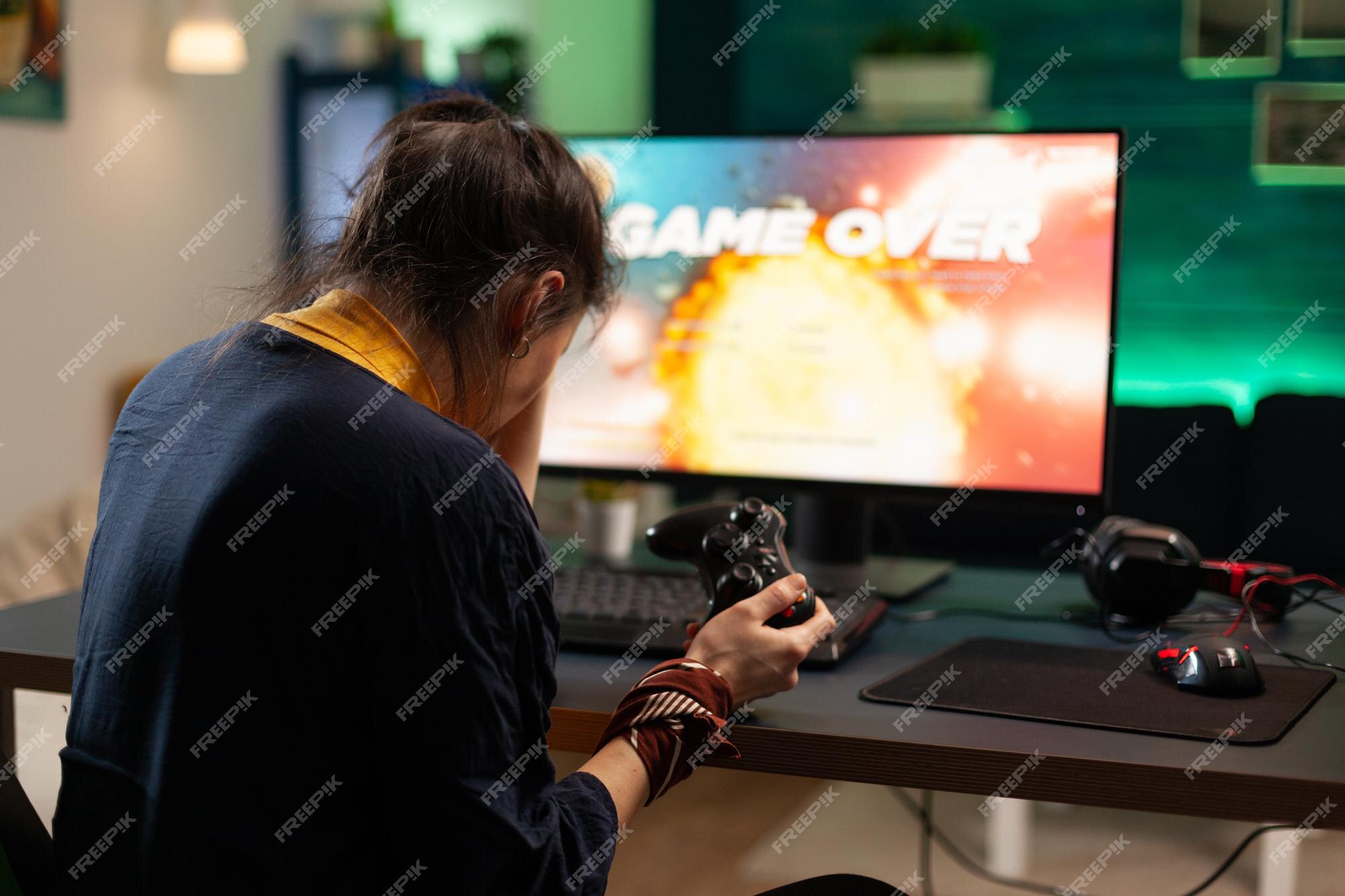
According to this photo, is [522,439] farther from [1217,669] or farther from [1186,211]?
[1186,211]

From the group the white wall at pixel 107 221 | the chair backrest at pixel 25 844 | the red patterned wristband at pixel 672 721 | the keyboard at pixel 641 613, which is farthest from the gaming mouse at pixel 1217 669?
the white wall at pixel 107 221

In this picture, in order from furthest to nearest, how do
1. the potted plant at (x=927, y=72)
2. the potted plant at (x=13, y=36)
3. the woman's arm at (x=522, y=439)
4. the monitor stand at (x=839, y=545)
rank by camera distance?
the potted plant at (x=927, y=72) < the potted plant at (x=13, y=36) < the monitor stand at (x=839, y=545) < the woman's arm at (x=522, y=439)

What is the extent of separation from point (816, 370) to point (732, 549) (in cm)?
34

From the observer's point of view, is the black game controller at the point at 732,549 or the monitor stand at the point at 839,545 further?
the monitor stand at the point at 839,545

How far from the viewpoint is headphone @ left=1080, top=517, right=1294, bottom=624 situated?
1095mm

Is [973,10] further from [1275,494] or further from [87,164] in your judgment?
[87,164]

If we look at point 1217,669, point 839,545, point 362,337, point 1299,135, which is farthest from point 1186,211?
point 362,337

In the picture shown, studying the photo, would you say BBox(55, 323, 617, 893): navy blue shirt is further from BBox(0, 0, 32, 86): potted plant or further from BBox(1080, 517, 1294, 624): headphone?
BBox(0, 0, 32, 86): potted plant

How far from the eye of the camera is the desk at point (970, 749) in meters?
0.74

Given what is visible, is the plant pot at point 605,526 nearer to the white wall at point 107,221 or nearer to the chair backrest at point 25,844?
the chair backrest at point 25,844

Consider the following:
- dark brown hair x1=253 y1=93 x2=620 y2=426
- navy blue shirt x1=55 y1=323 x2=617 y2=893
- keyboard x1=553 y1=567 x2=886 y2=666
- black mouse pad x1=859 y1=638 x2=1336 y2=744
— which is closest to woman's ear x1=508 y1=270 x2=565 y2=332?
dark brown hair x1=253 y1=93 x2=620 y2=426

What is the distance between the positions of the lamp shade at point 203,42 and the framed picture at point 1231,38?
2242 millimetres

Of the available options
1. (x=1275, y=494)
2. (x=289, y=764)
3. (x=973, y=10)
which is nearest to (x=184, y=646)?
(x=289, y=764)

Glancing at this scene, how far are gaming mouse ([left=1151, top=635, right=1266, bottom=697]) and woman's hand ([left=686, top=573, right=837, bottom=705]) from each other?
0.29m
